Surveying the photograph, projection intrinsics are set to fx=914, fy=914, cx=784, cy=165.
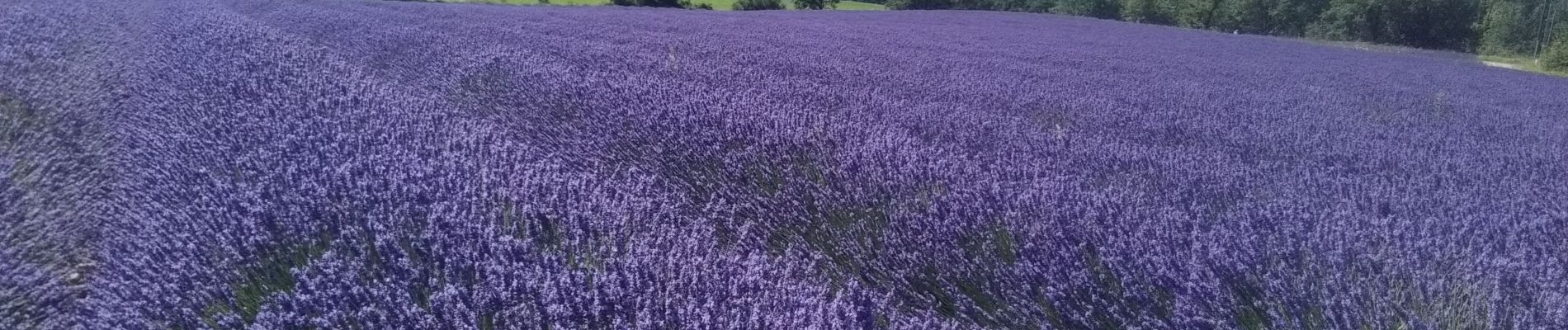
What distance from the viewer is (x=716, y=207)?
230cm

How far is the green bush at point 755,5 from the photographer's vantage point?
21.0 meters

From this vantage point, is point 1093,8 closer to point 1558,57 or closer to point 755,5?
point 755,5

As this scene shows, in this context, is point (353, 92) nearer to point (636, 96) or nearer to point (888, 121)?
point (636, 96)

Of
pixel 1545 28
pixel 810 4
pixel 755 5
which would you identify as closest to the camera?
pixel 1545 28

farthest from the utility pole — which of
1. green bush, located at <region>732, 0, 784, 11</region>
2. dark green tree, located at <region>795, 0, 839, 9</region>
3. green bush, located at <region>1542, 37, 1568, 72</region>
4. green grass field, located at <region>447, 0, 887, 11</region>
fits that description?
dark green tree, located at <region>795, 0, 839, 9</region>

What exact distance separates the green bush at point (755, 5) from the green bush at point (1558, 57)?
14108 mm

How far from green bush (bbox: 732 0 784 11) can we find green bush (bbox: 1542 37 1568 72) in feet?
46.3

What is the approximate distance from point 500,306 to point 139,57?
4428 mm

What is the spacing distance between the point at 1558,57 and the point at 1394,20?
6.75m

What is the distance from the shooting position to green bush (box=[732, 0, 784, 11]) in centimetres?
2099

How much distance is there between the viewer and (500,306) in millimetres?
1434

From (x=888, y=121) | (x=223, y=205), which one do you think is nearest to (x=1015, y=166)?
(x=888, y=121)

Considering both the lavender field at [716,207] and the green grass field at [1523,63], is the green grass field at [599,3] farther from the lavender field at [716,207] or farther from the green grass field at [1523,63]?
the green grass field at [1523,63]

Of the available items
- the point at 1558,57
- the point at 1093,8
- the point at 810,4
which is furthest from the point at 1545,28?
the point at 810,4
